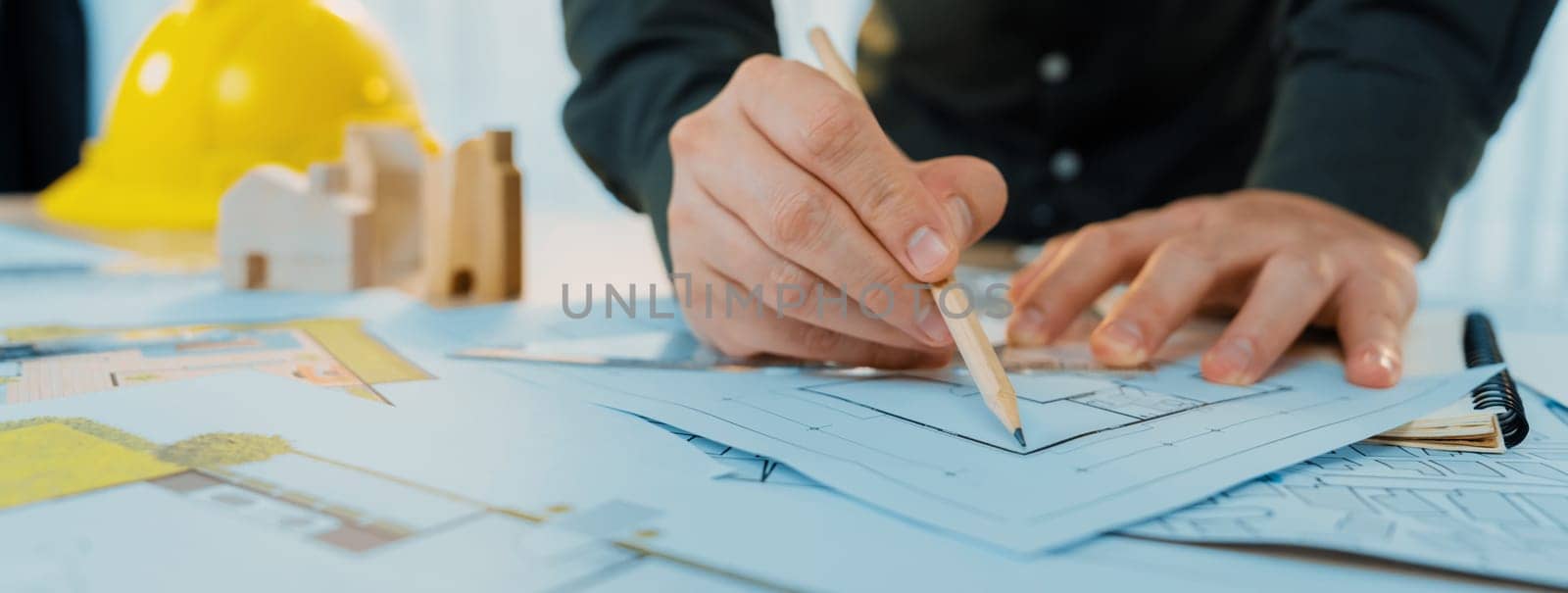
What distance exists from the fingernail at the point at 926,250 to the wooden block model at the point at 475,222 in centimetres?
38

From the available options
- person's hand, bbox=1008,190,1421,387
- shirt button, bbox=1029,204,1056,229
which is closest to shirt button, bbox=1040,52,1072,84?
shirt button, bbox=1029,204,1056,229

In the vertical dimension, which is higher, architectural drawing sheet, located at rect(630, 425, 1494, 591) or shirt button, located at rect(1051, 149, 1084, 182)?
shirt button, located at rect(1051, 149, 1084, 182)

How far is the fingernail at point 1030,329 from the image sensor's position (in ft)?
1.86

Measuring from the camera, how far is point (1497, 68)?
2.40ft

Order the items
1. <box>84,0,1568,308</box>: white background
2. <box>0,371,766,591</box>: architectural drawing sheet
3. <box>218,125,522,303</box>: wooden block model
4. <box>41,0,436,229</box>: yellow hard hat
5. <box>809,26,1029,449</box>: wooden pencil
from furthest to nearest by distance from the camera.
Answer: <box>84,0,1568,308</box>: white background → <box>41,0,436,229</box>: yellow hard hat → <box>218,125,522,303</box>: wooden block model → <box>809,26,1029,449</box>: wooden pencil → <box>0,371,766,591</box>: architectural drawing sheet

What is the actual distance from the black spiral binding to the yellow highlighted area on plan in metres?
0.47

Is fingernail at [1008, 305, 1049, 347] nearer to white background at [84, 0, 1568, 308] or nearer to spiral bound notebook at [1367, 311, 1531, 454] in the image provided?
spiral bound notebook at [1367, 311, 1531, 454]

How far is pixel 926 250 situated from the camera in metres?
0.44

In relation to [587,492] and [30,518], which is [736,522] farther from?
[30,518]

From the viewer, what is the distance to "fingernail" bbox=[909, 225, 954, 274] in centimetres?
44

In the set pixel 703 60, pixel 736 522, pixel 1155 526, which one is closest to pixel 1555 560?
pixel 1155 526

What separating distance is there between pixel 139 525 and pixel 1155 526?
0.91 feet

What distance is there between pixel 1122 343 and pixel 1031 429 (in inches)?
6.3

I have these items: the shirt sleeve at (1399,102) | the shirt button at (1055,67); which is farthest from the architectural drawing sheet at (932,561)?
the shirt button at (1055,67)
